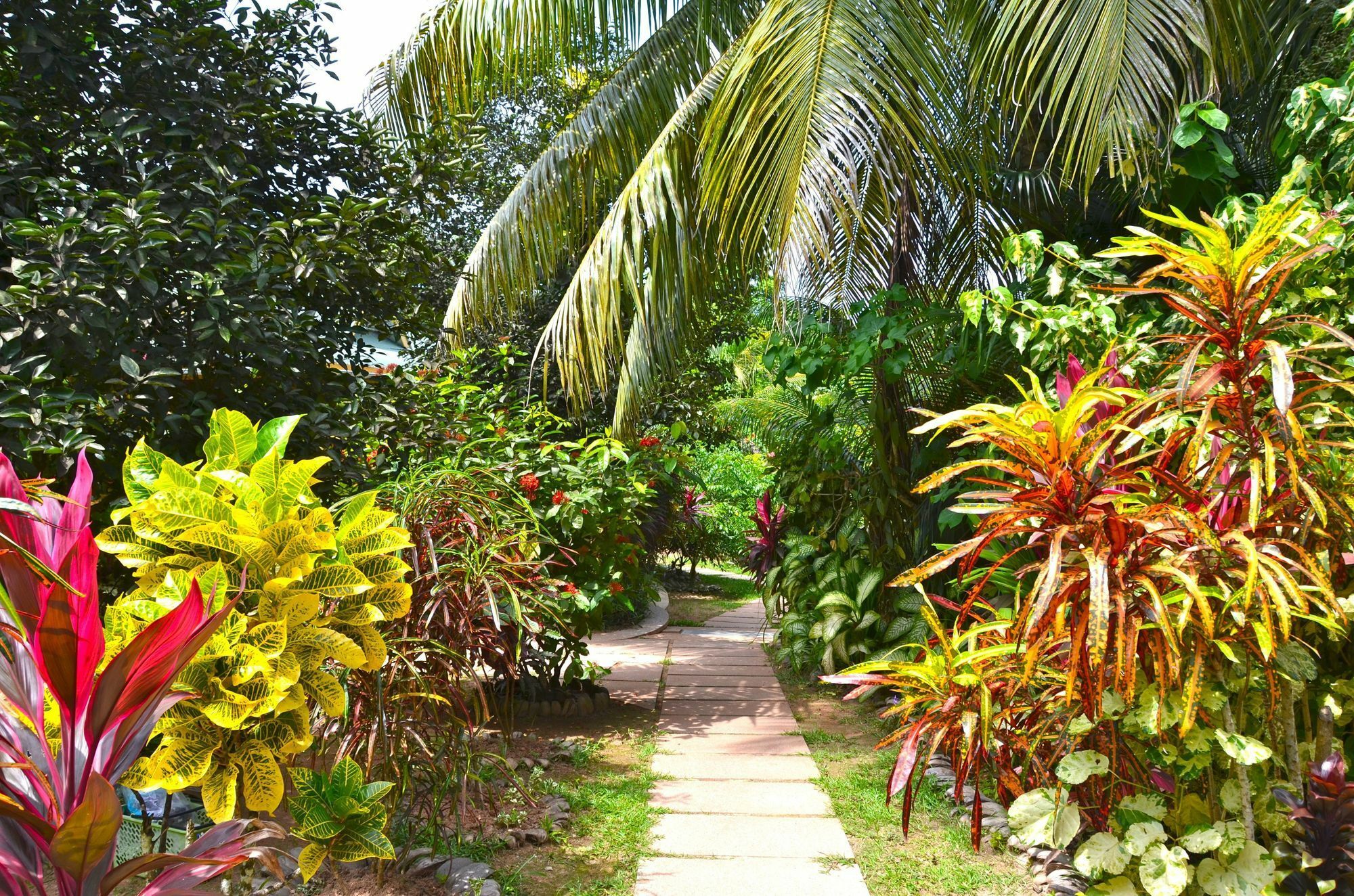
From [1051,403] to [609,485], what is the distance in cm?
272

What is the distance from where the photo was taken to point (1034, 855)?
311 cm

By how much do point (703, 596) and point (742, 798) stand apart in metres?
9.33

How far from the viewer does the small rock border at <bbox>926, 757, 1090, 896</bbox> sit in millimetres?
2785

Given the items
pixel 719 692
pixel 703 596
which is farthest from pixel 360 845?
pixel 703 596

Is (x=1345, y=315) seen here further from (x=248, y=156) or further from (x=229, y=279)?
(x=248, y=156)

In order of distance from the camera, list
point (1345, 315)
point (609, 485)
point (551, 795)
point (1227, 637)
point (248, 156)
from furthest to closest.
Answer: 1. point (609, 485)
2. point (551, 795)
3. point (248, 156)
4. point (1345, 315)
5. point (1227, 637)

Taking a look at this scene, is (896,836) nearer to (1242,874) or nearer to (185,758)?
(1242,874)

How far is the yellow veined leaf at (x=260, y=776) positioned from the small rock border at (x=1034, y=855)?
1.75 m

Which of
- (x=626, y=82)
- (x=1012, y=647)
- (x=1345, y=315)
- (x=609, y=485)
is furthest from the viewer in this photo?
(x=626, y=82)

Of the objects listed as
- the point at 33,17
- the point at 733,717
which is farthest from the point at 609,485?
the point at 33,17

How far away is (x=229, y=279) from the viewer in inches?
112

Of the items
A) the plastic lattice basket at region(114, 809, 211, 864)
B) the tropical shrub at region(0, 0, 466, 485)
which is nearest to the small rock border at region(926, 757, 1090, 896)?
the plastic lattice basket at region(114, 809, 211, 864)

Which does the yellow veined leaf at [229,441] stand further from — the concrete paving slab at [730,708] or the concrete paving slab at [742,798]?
the concrete paving slab at [730,708]

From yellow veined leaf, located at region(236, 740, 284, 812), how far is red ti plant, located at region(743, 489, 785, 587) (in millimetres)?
6122
